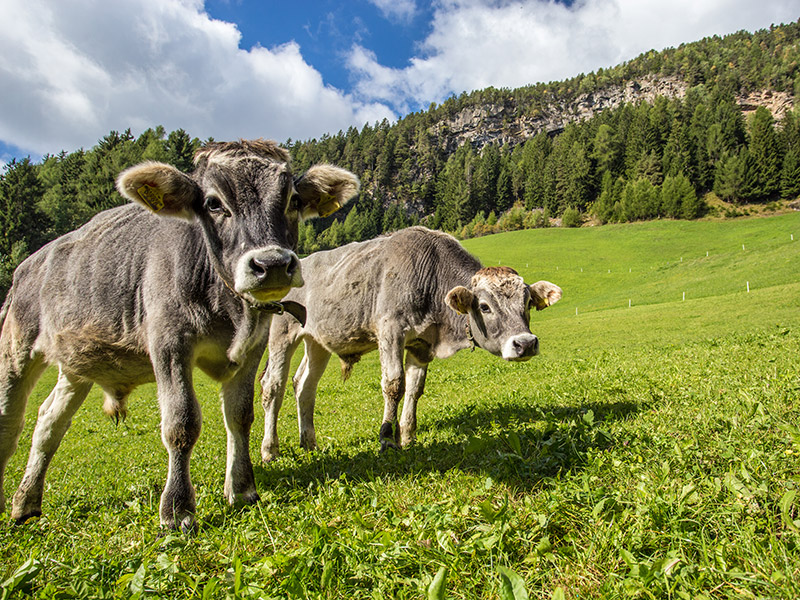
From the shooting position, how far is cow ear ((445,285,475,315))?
20.7 ft

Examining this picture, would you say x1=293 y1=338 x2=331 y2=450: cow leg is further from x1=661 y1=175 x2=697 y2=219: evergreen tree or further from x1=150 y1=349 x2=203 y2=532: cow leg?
x1=661 y1=175 x2=697 y2=219: evergreen tree

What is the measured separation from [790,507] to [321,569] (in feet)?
8.41

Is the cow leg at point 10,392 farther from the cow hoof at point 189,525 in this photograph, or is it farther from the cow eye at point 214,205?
the cow eye at point 214,205

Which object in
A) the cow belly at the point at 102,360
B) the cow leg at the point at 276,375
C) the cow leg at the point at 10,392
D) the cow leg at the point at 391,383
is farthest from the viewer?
the cow leg at the point at 276,375

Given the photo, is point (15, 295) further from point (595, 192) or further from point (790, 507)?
point (595, 192)

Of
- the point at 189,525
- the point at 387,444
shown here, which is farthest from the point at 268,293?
the point at 387,444

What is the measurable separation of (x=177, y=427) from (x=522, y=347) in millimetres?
3870

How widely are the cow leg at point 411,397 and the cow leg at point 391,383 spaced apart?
304 mm

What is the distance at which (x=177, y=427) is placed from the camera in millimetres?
3816

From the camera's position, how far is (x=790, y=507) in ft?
7.96

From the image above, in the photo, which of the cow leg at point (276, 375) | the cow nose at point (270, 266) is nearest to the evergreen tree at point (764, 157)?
the cow leg at point (276, 375)

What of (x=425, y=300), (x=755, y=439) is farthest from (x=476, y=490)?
(x=425, y=300)

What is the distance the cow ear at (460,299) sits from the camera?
6305 mm

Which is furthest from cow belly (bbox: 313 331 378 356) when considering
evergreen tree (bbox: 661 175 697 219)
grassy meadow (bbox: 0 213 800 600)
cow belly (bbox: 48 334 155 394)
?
evergreen tree (bbox: 661 175 697 219)
